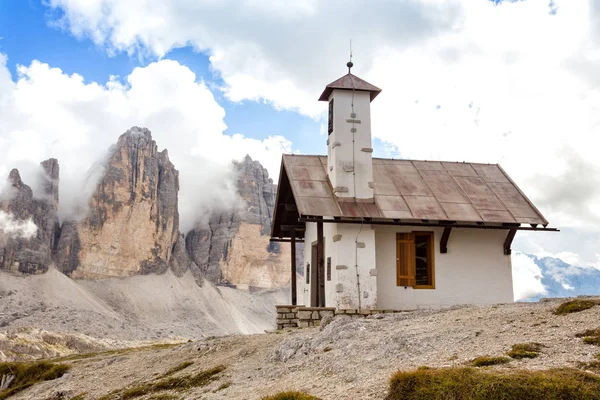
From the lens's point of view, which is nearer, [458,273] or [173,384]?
[173,384]

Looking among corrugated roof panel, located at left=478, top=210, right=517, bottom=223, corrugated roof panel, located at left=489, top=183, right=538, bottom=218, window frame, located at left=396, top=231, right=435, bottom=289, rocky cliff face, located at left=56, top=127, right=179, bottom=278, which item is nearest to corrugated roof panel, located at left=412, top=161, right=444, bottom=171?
corrugated roof panel, located at left=489, top=183, right=538, bottom=218

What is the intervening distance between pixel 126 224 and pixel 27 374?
138638mm

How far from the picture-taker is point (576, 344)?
9422 millimetres

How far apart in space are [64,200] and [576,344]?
6394 inches

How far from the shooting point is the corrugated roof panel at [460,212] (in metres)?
20.7

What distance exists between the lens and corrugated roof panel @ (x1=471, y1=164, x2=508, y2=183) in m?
23.9

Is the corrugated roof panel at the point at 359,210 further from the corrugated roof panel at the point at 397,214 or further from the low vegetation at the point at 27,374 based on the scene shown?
the low vegetation at the point at 27,374

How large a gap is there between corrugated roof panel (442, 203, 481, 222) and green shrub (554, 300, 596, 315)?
8.25 meters

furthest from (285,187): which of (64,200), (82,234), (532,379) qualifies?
(64,200)

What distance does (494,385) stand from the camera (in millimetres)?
7199

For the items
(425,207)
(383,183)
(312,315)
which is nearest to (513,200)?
(425,207)

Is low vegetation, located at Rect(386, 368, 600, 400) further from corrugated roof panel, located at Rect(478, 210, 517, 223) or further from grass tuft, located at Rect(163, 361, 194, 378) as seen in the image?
corrugated roof panel, located at Rect(478, 210, 517, 223)

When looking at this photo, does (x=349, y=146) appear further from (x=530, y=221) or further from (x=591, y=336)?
(x=591, y=336)

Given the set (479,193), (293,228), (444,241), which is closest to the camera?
(444,241)
